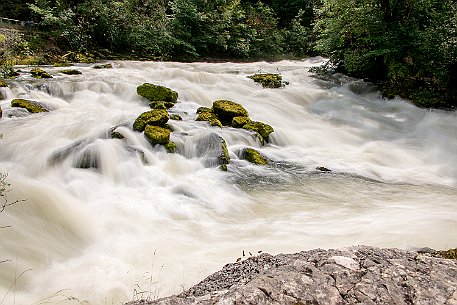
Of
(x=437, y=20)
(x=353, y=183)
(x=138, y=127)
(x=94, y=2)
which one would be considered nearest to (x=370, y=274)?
(x=353, y=183)

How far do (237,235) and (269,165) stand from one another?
332 cm

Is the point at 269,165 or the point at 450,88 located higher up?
the point at 450,88

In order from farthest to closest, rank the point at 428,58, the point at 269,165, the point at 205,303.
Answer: the point at 428,58
the point at 269,165
the point at 205,303

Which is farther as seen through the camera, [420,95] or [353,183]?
[420,95]

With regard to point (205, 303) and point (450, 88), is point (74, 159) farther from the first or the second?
point (450, 88)

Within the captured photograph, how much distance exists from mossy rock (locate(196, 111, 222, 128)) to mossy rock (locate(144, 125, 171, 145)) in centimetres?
168

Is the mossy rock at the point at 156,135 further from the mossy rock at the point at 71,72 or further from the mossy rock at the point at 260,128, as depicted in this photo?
the mossy rock at the point at 71,72

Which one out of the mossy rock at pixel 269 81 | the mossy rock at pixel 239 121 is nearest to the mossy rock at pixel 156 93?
the mossy rock at pixel 239 121

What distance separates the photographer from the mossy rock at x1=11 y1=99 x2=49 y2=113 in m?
9.01

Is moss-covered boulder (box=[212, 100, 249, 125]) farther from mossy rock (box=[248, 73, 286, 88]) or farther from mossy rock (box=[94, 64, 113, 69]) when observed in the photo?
mossy rock (box=[94, 64, 113, 69])

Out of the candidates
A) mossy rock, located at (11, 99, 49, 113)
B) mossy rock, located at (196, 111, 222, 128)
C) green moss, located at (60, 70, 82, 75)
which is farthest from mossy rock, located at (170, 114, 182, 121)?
green moss, located at (60, 70, 82, 75)

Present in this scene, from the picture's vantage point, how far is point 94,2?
60.3 ft

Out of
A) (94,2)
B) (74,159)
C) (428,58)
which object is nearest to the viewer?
(74,159)

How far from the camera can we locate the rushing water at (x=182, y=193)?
402 cm
